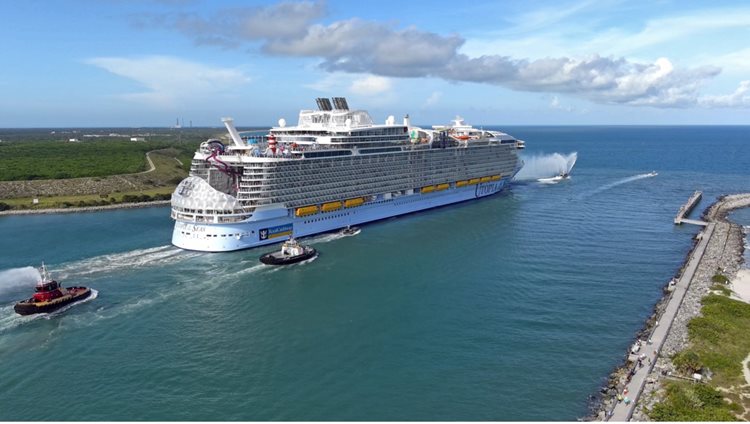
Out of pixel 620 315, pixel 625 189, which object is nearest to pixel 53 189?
pixel 620 315

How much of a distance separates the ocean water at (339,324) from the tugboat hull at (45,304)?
890 millimetres

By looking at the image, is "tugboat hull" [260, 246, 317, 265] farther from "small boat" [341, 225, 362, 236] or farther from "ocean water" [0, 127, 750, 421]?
"small boat" [341, 225, 362, 236]

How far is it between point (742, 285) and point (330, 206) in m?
48.6

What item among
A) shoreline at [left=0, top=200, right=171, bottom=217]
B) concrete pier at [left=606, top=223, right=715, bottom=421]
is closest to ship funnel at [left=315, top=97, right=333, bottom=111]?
shoreline at [left=0, top=200, right=171, bottom=217]

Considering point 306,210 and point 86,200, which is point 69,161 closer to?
point 86,200

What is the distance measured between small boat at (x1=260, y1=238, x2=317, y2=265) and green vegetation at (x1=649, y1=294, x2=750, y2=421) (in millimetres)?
37374

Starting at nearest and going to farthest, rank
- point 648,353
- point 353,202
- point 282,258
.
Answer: point 648,353, point 282,258, point 353,202

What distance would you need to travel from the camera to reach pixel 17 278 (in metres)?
49.6

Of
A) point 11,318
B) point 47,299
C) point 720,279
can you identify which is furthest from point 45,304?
point 720,279

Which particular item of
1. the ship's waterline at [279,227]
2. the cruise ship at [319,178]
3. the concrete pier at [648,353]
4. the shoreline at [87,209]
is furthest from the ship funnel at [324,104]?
the concrete pier at [648,353]

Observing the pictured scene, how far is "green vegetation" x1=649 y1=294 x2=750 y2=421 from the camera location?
28.8 meters

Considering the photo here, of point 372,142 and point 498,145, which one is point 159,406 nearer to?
point 372,142

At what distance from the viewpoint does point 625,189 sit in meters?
108

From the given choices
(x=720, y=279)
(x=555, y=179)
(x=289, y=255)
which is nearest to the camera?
(x=720, y=279)
